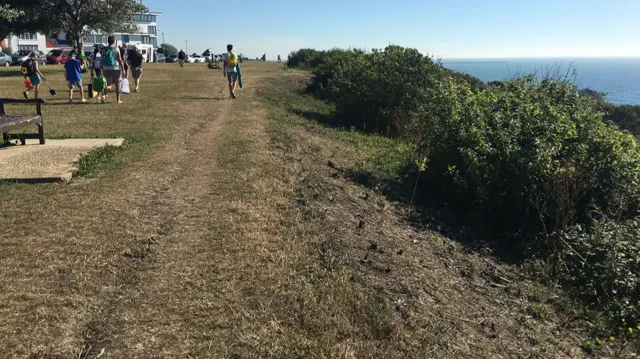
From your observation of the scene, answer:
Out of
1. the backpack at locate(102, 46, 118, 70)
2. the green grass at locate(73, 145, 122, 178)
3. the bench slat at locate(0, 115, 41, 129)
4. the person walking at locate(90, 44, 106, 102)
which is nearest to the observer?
the green grass at locate(73, 145, 122, 178)

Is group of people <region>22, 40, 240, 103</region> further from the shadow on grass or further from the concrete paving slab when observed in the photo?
the shadow on grass

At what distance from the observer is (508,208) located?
7559mm

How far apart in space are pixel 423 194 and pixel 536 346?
4.54m

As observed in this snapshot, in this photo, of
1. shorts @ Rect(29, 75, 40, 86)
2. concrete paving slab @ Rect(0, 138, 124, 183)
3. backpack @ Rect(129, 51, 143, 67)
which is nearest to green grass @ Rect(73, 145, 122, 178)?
concrete paving slab @ Rect(0, 138, 124, 183)

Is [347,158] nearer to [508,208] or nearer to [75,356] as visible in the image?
[508,208]

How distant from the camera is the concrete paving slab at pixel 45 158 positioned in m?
6.31

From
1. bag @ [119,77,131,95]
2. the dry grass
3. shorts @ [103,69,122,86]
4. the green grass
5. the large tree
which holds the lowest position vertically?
the dry grass

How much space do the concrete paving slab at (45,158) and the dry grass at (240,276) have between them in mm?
455

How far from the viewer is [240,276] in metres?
4.14

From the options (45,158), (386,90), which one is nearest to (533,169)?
(45,158)

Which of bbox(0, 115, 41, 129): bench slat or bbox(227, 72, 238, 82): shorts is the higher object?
bbox(227, 72, 238, 82): shorts

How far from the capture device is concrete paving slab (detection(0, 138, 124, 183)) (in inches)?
249

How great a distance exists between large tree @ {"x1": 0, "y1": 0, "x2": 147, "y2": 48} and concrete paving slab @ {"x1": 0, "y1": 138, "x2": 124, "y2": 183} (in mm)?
21723

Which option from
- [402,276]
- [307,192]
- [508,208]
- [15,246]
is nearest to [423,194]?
[508,208]
